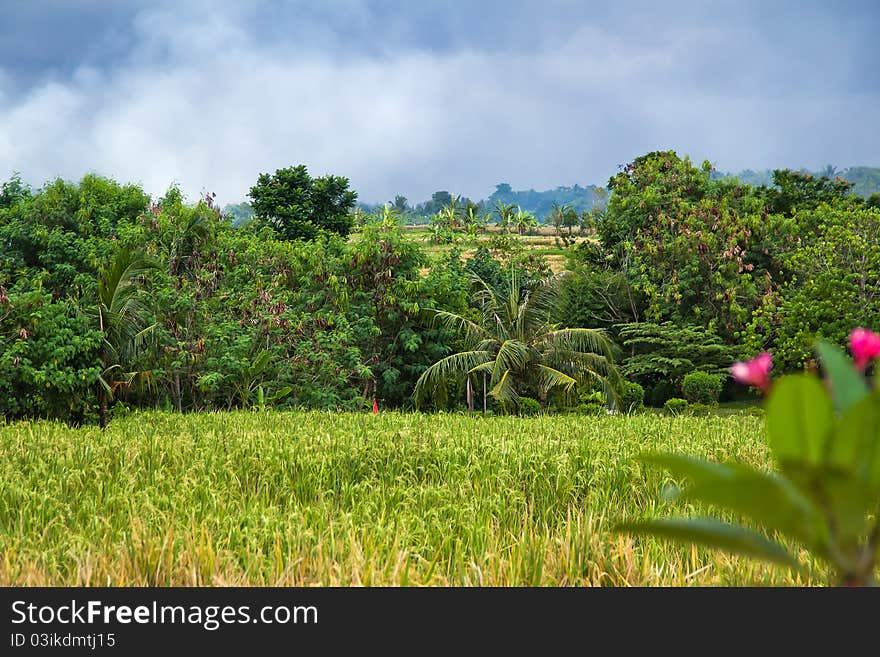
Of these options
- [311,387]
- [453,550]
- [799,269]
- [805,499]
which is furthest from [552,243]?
[805,499]

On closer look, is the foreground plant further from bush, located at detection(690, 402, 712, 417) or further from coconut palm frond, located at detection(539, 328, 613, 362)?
bush, located at detection(690, 402, 712, 417)

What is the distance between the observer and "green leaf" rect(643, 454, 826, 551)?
0.58 meters

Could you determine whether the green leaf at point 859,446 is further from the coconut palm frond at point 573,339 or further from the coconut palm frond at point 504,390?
the coconut palm frond at point 573,339

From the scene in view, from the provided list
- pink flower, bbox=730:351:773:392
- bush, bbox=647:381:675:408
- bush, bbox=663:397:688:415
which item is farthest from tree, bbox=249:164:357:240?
pink flower, bbox=730:351:773:392

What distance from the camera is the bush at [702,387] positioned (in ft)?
57.6

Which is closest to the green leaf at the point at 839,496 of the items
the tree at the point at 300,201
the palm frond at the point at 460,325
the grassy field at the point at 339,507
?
the grassy field at the point at 339,507

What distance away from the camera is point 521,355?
14016 millimetres

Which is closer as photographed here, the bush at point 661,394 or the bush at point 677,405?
the bush at point 677,405

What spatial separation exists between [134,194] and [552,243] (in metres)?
31.2

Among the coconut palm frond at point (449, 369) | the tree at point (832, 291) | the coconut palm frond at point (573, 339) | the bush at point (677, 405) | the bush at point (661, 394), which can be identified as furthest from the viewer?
the bush at point (661, 394)

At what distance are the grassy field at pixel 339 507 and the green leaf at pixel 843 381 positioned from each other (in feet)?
4.70

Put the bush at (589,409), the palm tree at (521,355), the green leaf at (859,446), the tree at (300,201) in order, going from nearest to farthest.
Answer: the green leaf at (859,446) < the palm tree at (521,355) < the bush at (589,409) < the tree at (300,201)

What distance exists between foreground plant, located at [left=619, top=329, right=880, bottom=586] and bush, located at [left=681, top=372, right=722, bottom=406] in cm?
1787
